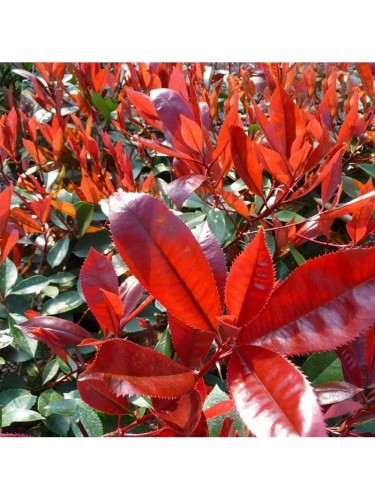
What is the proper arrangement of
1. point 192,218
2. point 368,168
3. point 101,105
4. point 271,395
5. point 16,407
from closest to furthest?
point 271,395, point 16,407, point 192,218, point 368,168, point 101,105

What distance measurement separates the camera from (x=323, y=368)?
0.79 metres

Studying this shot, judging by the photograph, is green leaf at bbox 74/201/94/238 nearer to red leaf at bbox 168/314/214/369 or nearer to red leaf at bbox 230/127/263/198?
red leaf at bbox 230/127/263/198

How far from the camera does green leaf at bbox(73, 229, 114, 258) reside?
1172mm

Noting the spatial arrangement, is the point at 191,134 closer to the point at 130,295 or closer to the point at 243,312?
the point at 130,295

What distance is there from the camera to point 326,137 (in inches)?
35.8

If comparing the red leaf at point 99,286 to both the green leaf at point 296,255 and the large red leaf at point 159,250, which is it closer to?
the large red leaf at point 159,250

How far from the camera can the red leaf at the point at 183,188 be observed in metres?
0.86

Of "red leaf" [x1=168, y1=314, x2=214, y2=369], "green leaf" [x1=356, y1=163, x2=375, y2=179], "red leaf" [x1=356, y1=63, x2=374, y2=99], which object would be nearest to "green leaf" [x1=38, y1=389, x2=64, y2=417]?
"red leaf" [x1=168, y1=314, x2=214, y2=369]

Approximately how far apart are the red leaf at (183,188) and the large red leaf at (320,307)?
368 mm

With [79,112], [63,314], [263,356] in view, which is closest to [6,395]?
[63,314]

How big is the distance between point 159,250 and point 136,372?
0.12 metres

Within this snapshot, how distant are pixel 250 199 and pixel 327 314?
0.79 metres

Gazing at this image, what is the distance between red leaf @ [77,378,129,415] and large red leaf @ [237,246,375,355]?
20 cm

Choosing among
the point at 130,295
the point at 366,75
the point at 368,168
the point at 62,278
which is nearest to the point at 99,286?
the point at 130,295
